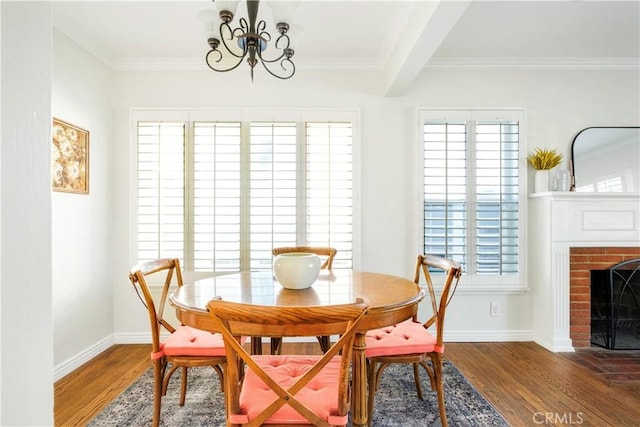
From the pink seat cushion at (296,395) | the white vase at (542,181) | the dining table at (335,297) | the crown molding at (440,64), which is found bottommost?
the pink seat cushion at (296,395)

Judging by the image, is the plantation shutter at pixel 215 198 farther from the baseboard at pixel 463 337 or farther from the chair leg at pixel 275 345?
the chair leg at pixel 275 345

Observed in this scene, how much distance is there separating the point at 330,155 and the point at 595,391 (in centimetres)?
262

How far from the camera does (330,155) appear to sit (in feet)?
10.3

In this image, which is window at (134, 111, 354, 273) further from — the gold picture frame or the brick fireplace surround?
the brick fireplace surround

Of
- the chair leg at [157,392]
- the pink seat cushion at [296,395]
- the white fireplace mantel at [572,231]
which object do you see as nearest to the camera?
the pink seat cushion at [296,395]

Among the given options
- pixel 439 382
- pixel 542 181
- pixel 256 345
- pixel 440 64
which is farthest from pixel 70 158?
pixel 542 181

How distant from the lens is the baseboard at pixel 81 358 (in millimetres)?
2504

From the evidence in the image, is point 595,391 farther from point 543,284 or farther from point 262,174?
point 262,174

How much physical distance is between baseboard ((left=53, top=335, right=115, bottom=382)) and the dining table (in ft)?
4.89

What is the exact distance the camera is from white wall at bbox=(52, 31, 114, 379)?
2527 mm

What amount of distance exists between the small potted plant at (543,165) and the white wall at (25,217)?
3.52 m

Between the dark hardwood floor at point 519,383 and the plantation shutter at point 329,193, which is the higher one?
the plantation shutter at point 329,193

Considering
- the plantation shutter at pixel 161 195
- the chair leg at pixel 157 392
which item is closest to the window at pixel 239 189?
the plantation shutter at pixel 161 195

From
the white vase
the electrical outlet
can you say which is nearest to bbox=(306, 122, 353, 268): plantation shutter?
the electrical outlet
